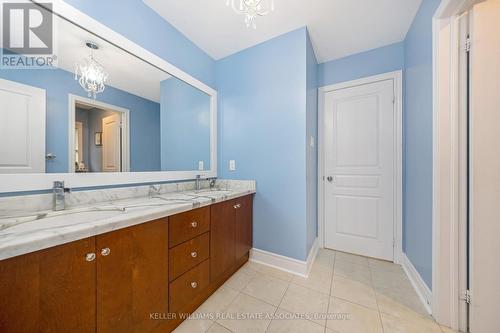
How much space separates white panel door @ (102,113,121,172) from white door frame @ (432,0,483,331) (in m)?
2.29

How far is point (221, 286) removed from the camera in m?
1.59

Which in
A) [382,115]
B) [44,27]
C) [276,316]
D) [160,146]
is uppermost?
[44,27]

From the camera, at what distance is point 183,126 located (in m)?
1.93

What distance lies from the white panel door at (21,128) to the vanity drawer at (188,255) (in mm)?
905

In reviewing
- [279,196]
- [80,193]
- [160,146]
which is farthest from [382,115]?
[80,193]

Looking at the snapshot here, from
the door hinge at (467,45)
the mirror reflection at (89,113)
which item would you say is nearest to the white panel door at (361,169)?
the door hinge at (467,45)

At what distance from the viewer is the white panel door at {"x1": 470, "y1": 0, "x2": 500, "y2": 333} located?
3.44ft

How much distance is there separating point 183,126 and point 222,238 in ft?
4.03

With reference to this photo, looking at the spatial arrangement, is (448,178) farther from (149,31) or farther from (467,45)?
(149,31)

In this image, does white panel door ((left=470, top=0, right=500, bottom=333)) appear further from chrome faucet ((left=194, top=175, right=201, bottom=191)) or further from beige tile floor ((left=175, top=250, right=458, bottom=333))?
chrome faucet ((left=194, top=175, right=201, bottom=191))

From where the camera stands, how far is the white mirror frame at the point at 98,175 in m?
0.95

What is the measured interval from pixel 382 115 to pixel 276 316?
7.48 ft

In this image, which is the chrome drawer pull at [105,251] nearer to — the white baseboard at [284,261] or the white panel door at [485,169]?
the white baseboard at [284,261]

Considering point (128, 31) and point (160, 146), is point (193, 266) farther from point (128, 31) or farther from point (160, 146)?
point (128, 31)
